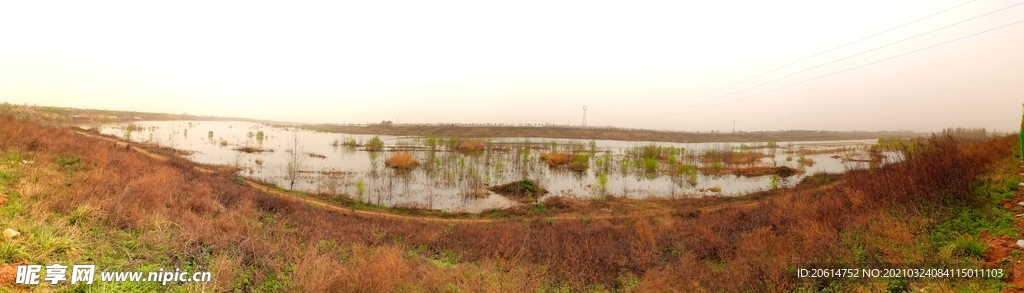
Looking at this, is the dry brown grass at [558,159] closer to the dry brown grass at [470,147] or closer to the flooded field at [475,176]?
the flooded field at [475,176]

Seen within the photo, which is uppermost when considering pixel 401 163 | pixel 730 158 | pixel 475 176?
pixel 730 158

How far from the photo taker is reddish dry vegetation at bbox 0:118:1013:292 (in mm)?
5289

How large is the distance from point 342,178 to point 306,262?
A: 19.3 metres

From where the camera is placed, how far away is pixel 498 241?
9.19 meters

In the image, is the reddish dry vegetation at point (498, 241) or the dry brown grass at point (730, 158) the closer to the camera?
the reddish dry vegetation at point (498, 241)

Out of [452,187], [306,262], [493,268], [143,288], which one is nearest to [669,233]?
[493,268]

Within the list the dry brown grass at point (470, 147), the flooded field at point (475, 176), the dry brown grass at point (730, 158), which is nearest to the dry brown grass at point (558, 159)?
the flooded field at point (475, 176)

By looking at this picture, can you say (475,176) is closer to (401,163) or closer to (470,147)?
(401,163)

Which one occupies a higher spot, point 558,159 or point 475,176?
point 558,159

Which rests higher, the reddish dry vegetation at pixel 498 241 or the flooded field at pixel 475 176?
the reddish dry vegetation at pixel 498 241

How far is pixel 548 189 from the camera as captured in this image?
869 inches

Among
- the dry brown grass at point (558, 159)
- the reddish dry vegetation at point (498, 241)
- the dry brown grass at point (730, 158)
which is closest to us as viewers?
the reddish dry vegetation at point (498, 241)

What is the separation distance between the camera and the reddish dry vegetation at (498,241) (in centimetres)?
529

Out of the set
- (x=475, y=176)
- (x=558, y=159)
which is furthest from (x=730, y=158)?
(x=475, y=176)
